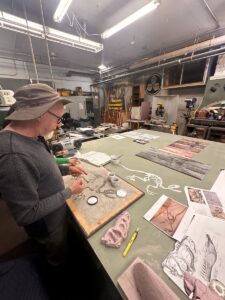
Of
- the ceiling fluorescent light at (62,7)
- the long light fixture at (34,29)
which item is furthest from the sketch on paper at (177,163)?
the long light fixture at (34,29)

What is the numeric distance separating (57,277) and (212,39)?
4282mm

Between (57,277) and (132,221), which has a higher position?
(132,221)

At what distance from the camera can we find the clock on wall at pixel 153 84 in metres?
4.08

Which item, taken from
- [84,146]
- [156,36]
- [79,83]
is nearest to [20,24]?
[84,146]

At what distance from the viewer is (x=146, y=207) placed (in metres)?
0.70

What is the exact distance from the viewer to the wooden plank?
604 mm

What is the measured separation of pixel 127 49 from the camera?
346 centimetres

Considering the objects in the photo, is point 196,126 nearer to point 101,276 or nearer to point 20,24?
point 101,276

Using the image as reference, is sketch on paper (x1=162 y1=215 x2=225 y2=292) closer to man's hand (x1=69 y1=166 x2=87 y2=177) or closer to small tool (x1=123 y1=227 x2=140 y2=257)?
small tool (x1=123 y1=227 x2=140 y2=257)

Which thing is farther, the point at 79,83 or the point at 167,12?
the point at 79,83

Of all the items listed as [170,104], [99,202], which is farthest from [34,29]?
[170,104]

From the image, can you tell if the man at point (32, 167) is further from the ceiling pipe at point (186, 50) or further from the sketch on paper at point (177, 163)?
the ceiling pipe at point (186, 50)

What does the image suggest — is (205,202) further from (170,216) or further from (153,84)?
(153,84)

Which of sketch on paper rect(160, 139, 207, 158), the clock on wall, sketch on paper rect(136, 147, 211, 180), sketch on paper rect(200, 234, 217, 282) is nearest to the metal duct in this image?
the clock on wall
